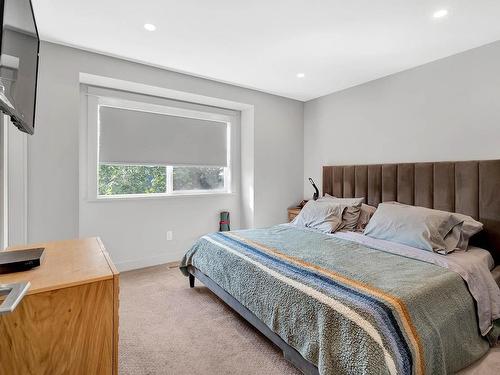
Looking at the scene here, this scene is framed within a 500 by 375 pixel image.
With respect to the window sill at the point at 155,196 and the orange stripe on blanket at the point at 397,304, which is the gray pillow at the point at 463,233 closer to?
the orange stripe on blanket at the point at 397,304

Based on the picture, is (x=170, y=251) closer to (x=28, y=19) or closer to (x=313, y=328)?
(x=313, y=328)

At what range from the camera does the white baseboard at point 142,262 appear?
3.39 m

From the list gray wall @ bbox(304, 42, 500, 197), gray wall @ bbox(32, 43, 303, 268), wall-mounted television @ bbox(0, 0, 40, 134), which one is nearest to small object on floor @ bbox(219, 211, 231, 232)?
gray wall @ bbox(32, 43, 303, 268)

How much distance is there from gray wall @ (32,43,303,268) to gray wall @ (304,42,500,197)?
635 millimetres

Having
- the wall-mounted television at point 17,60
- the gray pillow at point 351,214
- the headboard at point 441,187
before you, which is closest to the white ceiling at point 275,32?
the wall-mounted television at point 17,60

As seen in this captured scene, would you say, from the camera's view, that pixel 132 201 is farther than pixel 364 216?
Yes

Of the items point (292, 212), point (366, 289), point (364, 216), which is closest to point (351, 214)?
point (364, 216)

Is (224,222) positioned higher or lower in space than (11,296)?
lower

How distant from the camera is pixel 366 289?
1.51 metres

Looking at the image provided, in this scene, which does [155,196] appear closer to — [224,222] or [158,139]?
[158,139]

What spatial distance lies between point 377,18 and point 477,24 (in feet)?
2.82

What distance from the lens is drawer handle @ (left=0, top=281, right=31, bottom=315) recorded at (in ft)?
2.11

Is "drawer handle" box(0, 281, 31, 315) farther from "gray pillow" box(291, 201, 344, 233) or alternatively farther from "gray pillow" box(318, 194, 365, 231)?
"gray pillow" box(318, 194, 365, 231)

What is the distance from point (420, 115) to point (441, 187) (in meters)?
0.86
